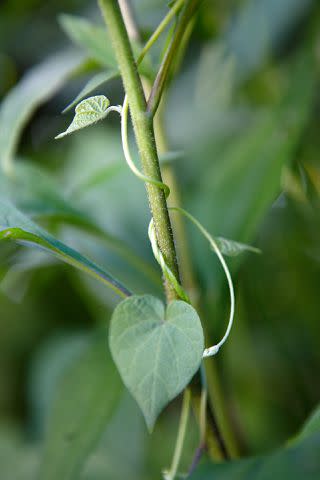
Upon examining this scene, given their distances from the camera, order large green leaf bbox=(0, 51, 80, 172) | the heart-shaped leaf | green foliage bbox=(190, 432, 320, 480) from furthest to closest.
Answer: large green leaf bbox=(0, 51, 80, 172)
green foliage bbox=(190, 432, 320, 480)
the heart-shaped leaf

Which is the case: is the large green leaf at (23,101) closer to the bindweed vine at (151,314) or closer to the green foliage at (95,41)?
the green foliage at (95,41)

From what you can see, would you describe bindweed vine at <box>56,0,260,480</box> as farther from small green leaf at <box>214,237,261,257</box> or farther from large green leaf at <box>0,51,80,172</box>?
large green leaf at <box>0,51,80,172</box>

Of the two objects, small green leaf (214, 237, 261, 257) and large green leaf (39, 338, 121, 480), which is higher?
small green leaf (214, 237, 261, 257)

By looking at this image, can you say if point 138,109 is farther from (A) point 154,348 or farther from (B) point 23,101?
(B) point 23,101

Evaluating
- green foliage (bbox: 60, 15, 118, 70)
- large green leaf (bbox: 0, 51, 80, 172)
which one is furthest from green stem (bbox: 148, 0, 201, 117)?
large green leaf (bbox: 0, 51, 80, 172)

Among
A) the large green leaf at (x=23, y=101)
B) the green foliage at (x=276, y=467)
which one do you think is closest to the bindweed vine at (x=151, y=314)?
the green foliage at (x=276, y=467)

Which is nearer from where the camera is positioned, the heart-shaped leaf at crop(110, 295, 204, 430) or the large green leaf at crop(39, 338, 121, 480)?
the heart-shaped leaf at crop(110, 295, 204, 430)
